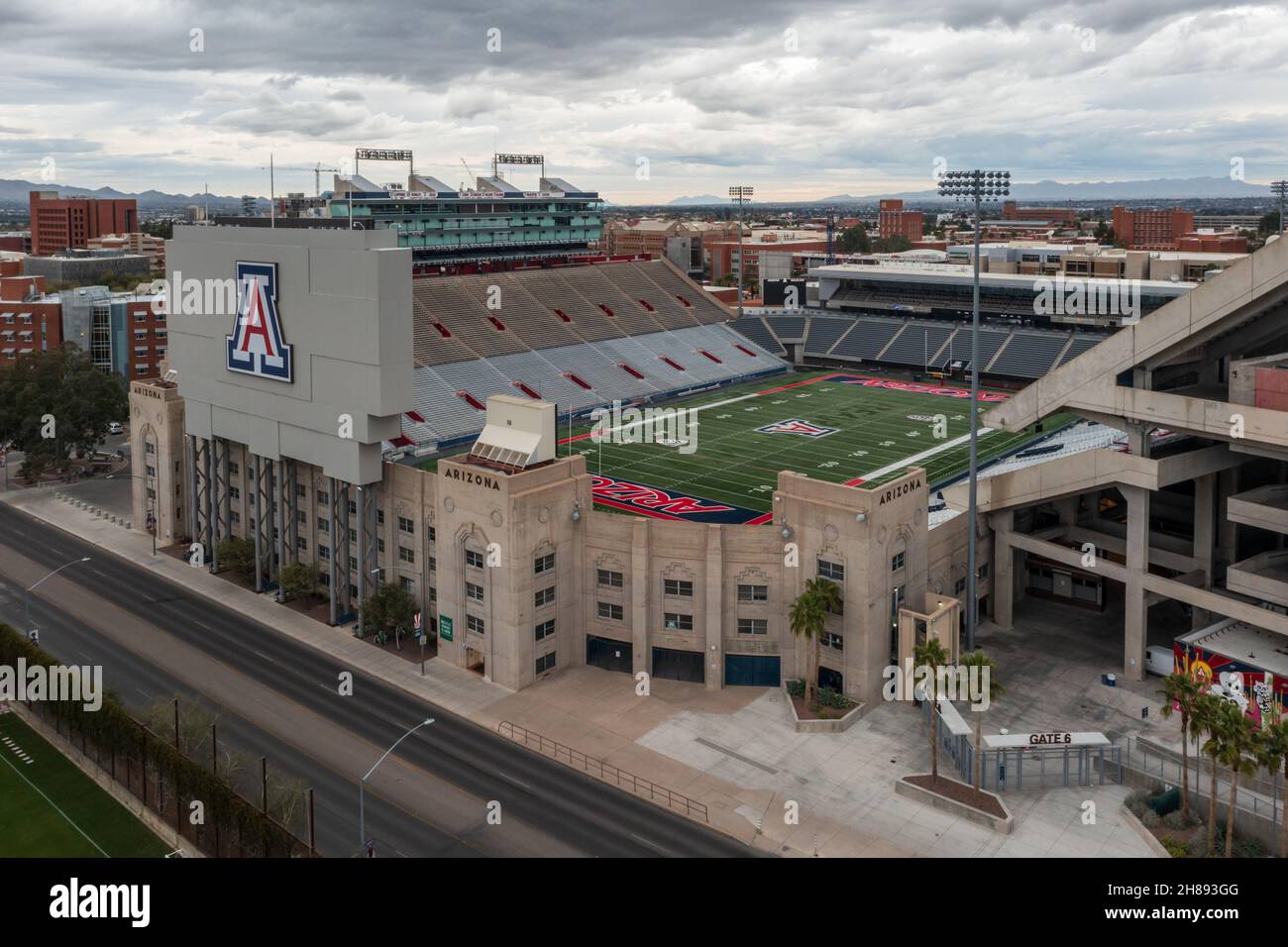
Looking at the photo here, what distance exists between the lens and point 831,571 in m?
45.7

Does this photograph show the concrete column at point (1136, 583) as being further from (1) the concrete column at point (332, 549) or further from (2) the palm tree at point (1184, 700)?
(1) the concrete column at point (332, 549)

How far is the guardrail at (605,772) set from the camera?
37.5 m

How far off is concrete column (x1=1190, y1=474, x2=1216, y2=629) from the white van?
9.23 feet

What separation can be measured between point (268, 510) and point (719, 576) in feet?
89.9

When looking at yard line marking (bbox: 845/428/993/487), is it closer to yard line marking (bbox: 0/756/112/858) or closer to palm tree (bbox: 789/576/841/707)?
palm tree (bbox: 789/576/841/707)

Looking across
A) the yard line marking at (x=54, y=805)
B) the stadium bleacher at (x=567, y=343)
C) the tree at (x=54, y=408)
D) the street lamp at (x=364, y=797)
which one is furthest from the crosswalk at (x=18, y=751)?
the tree at (x=54, y=408)

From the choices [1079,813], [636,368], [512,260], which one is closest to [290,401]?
[1079,813]

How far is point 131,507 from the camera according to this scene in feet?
241

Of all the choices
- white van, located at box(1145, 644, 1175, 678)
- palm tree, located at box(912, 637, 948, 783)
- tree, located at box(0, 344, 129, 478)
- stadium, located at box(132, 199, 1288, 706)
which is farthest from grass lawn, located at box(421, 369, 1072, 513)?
tree, located at box(0, 344, 129, 478)

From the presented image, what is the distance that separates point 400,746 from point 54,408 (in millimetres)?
57872

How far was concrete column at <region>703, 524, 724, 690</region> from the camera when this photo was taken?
46.6 metres

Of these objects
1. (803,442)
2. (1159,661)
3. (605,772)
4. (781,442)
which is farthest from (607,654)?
(803,442)

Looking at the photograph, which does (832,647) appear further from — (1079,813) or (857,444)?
(857,444)

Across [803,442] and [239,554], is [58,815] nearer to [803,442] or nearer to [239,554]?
[239,554]
